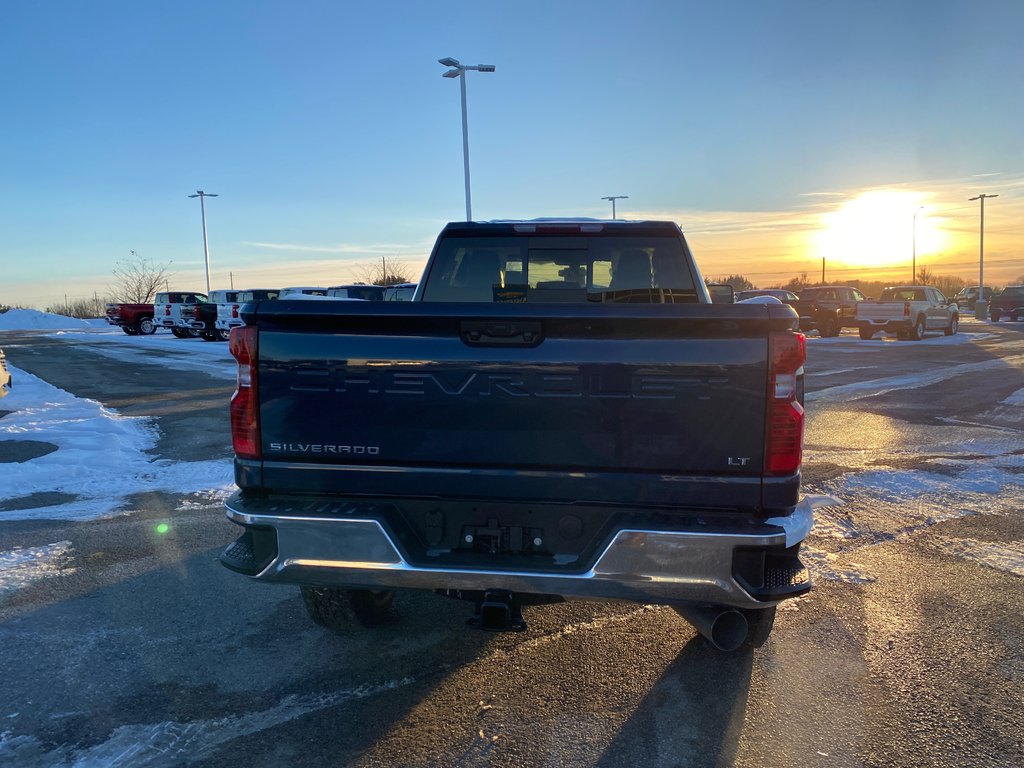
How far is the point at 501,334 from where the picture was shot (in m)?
2.86

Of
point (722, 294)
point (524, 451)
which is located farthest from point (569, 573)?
point (722, 294)

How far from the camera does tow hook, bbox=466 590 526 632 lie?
2850 millimetres

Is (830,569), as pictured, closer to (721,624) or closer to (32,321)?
(721,624)

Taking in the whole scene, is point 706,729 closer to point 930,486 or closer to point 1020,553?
point 1020,553

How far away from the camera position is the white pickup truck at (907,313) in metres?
26.0

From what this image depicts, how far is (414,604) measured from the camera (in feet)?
13.9

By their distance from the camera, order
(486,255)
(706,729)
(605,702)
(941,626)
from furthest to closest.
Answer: (486,255)
(941,626)
(605,702)
(706,729)

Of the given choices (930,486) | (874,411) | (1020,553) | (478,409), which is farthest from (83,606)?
(874,411)

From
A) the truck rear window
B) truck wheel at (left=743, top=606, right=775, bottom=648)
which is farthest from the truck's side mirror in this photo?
truck wheel at (left=743, top=606, right=775, bottom=648)

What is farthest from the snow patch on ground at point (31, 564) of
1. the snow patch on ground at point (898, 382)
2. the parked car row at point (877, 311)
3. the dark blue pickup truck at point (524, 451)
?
the parked car row at point (877, 311)

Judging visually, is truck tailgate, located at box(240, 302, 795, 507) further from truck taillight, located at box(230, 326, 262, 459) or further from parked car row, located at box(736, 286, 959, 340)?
parked car row, located at box(736, 286, 959, 340)

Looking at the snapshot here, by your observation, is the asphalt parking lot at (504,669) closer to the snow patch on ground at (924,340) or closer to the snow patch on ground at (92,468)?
the snow patch on ground at (92,468)

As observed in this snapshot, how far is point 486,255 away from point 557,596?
2501 millimetres

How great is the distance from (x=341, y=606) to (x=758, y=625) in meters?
2.05
